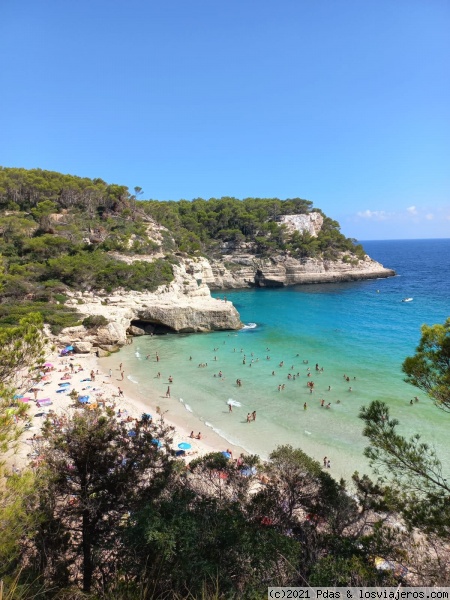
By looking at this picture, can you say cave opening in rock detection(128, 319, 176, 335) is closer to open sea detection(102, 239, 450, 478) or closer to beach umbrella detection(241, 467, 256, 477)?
open sea detection(102, 239, 450, 478)

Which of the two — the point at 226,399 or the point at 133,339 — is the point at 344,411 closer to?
the point at 226,399

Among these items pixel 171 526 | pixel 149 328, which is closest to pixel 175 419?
pixel 171 526

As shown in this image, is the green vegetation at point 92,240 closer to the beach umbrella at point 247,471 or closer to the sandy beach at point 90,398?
the sandy beach at point 90,398

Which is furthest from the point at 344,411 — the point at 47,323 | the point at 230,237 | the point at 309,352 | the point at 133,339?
the point at 230,237

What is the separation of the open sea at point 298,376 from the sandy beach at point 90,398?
26.8 inches

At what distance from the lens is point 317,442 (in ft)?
49.4

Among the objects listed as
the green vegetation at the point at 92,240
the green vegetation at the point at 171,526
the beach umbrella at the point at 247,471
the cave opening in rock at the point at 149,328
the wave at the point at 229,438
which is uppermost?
the green vegetation at the point at 92,240

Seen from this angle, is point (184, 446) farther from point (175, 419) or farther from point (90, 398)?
point (90, 398)

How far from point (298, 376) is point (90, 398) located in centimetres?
1344

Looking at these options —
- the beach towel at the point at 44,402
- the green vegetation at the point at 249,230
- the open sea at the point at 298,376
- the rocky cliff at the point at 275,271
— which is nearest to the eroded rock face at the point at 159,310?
the open sea at the point at 298,376

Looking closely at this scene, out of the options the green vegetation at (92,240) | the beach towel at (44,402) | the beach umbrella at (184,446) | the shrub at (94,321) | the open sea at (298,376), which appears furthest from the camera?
the green vegetation at (92,240)

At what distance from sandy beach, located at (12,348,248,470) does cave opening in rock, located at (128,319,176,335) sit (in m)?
7.33

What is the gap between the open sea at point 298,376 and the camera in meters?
15.7

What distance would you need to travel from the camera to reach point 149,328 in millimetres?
32750
